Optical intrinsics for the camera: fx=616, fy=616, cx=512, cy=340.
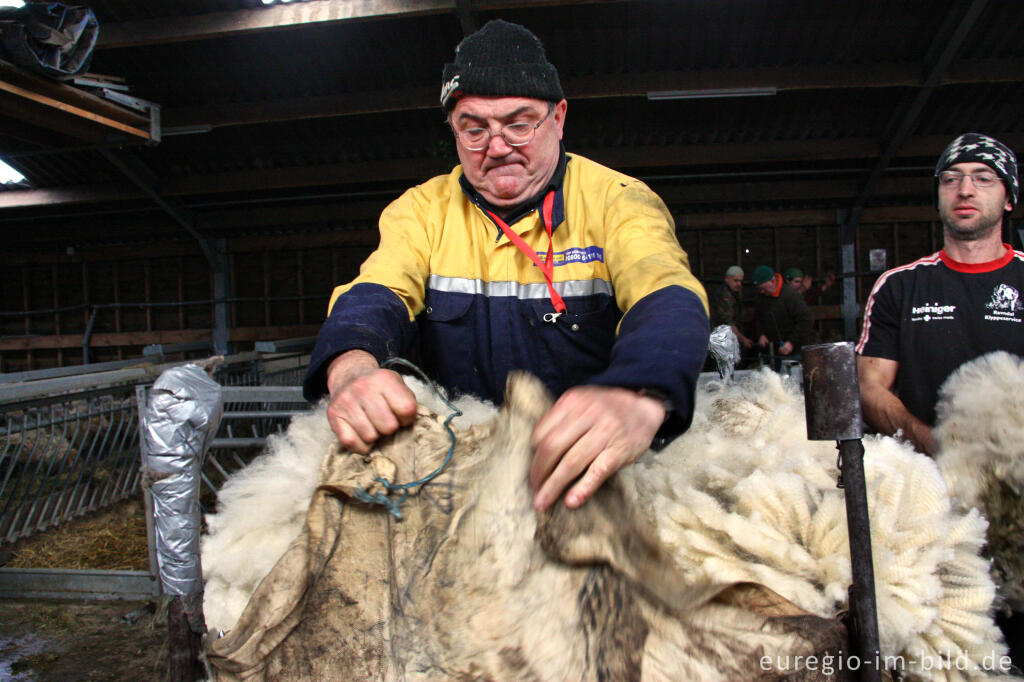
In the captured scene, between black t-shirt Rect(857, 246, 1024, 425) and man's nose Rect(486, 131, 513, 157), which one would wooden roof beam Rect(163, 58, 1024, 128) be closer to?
black t-shirt Rect(857, 246, 1024, 425)

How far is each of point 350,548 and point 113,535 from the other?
4933mm

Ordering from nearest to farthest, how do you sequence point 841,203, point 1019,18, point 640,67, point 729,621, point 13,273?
point 729,621, point 1019,18, point 640,67, point 841,203, point 13,273

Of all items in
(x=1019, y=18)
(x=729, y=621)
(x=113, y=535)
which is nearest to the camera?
(x=729, y=621)

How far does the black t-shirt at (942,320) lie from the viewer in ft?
6.31

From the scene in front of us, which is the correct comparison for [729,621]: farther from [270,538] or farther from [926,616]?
[270,538]

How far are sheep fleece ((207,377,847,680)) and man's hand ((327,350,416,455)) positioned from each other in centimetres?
4

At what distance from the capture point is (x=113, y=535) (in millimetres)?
4719

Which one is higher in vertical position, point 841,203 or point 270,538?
point 841,203

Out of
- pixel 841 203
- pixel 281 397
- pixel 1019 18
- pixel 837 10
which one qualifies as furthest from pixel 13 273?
pixel 1019 18

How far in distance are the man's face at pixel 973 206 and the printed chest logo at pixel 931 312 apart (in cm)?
25

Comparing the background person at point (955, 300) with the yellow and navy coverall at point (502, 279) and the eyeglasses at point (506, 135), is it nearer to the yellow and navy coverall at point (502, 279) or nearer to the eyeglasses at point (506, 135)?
the yellow and navy coverall at point (502, 279)

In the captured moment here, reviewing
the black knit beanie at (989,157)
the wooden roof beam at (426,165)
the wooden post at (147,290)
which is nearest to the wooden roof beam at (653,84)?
the wooden roof beam at (426,165)

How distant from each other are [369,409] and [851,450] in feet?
2.39

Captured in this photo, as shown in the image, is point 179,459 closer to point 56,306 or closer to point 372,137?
point 372,137
